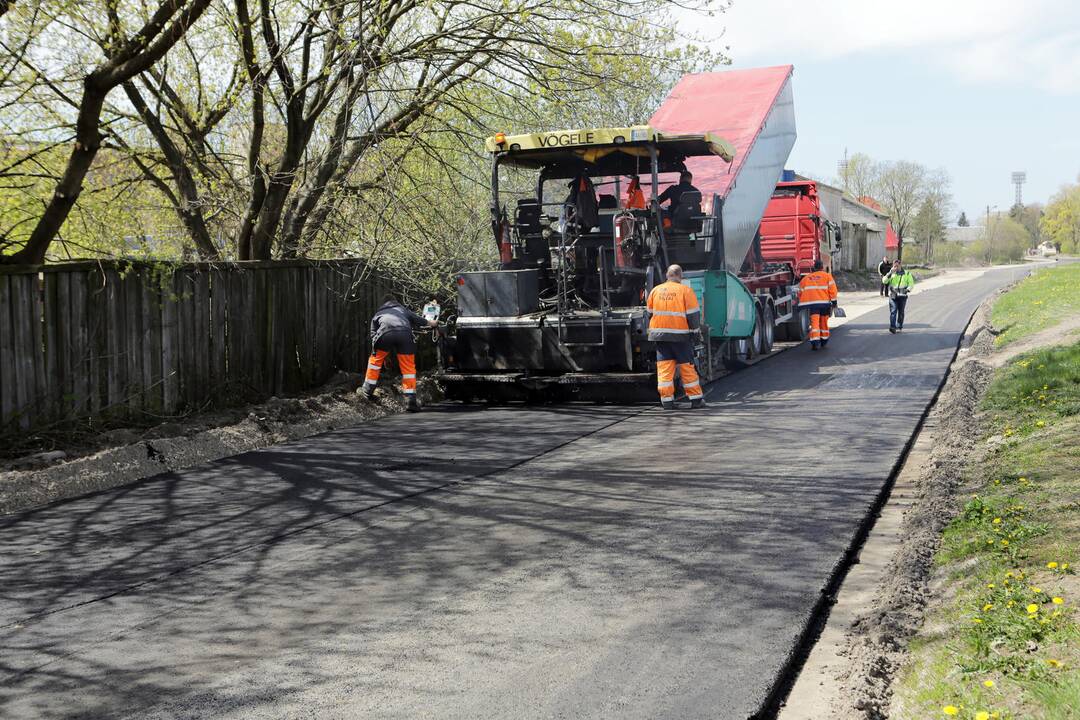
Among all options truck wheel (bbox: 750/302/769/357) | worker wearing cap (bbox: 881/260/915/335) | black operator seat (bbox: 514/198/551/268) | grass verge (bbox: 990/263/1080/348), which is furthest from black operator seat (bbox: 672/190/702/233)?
worker wearing cap (bbox: 881/260/915/335)

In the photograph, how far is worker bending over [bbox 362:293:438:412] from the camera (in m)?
12.4

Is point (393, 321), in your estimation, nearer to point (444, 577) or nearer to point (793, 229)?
point (444, 577)

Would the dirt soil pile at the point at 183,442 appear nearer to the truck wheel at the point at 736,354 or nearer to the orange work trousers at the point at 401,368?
the orange work trousers at the point at 401,368

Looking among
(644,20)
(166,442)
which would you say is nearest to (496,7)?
(644,20)

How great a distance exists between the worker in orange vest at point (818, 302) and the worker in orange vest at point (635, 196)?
18.7 ft

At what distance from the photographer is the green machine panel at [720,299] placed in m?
13.8

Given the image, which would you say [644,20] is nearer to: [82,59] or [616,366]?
[616,366]

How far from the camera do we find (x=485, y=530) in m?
6.57

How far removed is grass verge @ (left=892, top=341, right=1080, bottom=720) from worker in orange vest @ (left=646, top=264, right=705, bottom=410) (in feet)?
13.9

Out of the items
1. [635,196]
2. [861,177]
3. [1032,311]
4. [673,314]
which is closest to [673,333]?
[673,314]

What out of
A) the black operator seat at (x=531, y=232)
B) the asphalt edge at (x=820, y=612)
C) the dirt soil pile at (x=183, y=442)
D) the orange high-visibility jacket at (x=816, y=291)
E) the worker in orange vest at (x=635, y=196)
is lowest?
the asphalt edge at (x=820, y=612)

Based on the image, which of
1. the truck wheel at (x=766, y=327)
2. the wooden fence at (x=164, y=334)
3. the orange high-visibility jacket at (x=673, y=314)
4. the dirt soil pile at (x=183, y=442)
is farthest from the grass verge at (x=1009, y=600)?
the truck wheel at (x=766, y=327)

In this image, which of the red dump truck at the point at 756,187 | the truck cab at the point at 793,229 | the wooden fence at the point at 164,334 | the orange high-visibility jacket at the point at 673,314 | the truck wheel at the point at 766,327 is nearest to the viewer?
the wooden fence at the point at 164,334

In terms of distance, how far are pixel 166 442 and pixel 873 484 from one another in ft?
19.8
